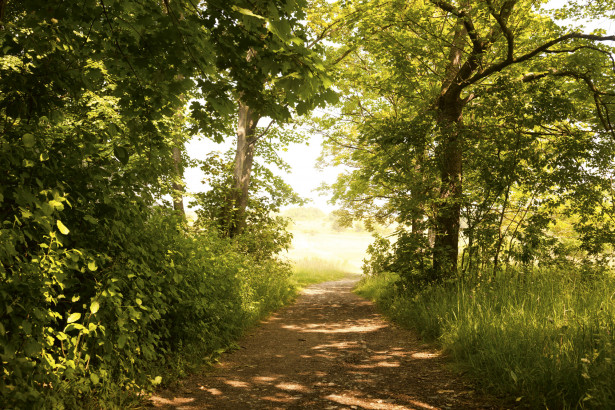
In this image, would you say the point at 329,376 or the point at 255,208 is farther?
the point at 255,208

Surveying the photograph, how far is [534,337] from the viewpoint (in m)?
4.19

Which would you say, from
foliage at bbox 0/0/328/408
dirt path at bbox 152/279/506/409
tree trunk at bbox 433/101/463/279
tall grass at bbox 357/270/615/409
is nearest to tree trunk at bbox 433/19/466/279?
tree trunk at bbox 433/101/463/279

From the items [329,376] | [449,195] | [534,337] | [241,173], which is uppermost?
[241,173]

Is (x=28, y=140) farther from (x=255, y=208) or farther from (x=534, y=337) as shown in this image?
(x=255, y=208)

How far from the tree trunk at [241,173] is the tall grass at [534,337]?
7.41 m

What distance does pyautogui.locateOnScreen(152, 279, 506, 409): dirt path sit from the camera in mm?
4035

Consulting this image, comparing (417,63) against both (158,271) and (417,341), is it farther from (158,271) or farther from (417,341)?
(158,271)

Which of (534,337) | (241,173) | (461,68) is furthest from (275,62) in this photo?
(241,173)

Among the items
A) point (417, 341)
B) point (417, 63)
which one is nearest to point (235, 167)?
point (417, 63)

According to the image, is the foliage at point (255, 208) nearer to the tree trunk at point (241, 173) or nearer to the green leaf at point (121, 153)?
the tree trunk at point (241, 173)

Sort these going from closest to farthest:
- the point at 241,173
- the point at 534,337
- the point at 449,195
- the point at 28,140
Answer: the point at 28,140 → the point at 534,337 → the point at 449,195 → the point at 241,173

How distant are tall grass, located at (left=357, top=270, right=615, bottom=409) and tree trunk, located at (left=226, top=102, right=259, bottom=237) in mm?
7411

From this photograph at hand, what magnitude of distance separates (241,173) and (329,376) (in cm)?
948

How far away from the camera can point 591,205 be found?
7.62m
